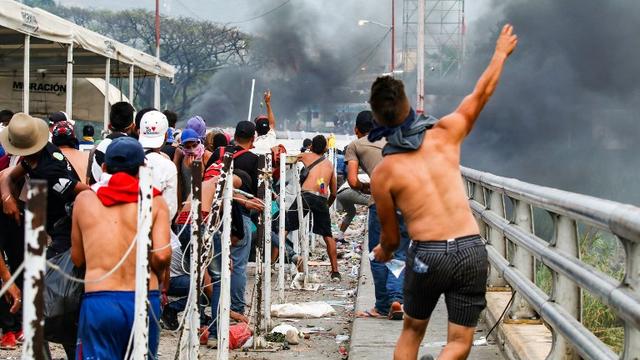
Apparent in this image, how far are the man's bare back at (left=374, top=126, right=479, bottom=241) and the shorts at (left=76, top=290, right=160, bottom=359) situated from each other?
1.30 m

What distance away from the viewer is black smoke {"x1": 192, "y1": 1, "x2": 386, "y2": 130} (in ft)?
230

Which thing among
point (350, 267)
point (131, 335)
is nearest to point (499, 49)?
point (131, 335)

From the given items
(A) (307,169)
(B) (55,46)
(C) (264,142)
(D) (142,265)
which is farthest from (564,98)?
(D) (142,265)

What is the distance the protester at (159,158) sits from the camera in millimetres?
6590

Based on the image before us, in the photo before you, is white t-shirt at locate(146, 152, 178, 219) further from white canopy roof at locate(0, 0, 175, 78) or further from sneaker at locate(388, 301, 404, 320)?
white canopy roof at locate(0, 0, 175, 78)

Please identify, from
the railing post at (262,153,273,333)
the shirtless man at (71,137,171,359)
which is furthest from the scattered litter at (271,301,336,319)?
the shirtless man at (71,137,171,359)

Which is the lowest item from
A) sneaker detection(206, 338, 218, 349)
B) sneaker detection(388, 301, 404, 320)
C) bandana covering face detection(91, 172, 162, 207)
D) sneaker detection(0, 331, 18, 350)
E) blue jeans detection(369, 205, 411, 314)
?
sneaker detection(206, 338, 218, 349)

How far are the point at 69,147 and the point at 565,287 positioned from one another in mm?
3675

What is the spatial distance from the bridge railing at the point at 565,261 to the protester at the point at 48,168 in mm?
2649

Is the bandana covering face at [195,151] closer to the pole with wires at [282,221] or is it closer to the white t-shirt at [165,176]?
the pole with wires at [282,221]

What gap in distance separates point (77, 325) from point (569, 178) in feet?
131

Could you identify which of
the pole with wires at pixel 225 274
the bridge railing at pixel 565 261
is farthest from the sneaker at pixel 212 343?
the bridge railing at pixel 565 261

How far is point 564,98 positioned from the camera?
47375 millimetres

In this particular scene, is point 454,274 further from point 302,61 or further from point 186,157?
point 302,61
